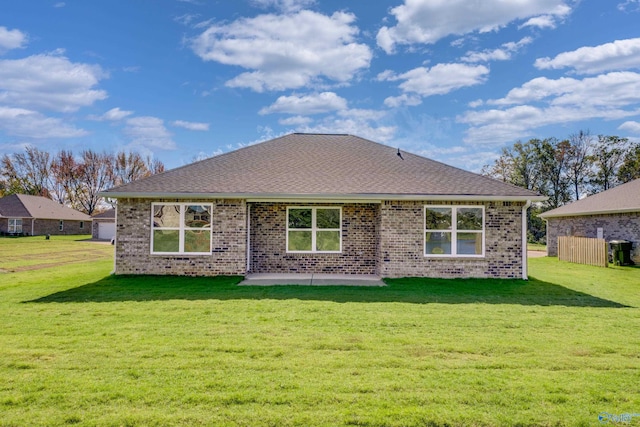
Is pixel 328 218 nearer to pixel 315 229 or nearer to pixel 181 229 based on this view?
pixel 315 229

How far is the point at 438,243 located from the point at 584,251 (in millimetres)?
10679

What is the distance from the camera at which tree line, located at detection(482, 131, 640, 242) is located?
138 feet

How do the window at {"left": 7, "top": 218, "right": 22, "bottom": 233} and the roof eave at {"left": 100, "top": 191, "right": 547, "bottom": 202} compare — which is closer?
the roof eave at {"left": 100, "top": 191, "right": 547, "bottom": 202}

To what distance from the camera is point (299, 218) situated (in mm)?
13453

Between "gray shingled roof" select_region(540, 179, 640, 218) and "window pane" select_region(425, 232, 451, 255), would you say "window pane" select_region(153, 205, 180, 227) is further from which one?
"gray shingled roof" select_region(540, 179, 640, 218)

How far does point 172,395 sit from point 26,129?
58953 mm

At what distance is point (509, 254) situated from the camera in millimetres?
12617

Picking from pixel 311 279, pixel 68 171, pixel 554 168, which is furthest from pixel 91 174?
pixel 554 168

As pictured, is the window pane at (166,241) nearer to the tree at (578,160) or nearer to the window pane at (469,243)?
the window pane at (469,243)

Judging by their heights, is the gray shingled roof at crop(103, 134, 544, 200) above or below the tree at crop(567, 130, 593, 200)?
below

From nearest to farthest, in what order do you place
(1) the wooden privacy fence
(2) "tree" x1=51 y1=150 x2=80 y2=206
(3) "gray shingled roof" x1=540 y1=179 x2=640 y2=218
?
(1) the wooden privacy fence
(3) "gray shingled roof" x1=540 y1=179 x2=640 y2=218
(2) "tree" x1=51 y1=150 x2=80 y2=206

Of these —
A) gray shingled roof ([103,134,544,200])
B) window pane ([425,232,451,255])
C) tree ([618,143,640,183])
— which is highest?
tree ([618,143,640,183])

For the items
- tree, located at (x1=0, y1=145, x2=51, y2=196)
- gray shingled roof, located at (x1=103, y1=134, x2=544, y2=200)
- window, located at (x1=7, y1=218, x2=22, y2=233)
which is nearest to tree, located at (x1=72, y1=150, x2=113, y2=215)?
tree, located at (x1=0, y1=145, x2=51, y2=196)

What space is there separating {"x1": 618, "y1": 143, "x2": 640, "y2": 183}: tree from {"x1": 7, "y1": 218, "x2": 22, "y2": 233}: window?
63.3m
